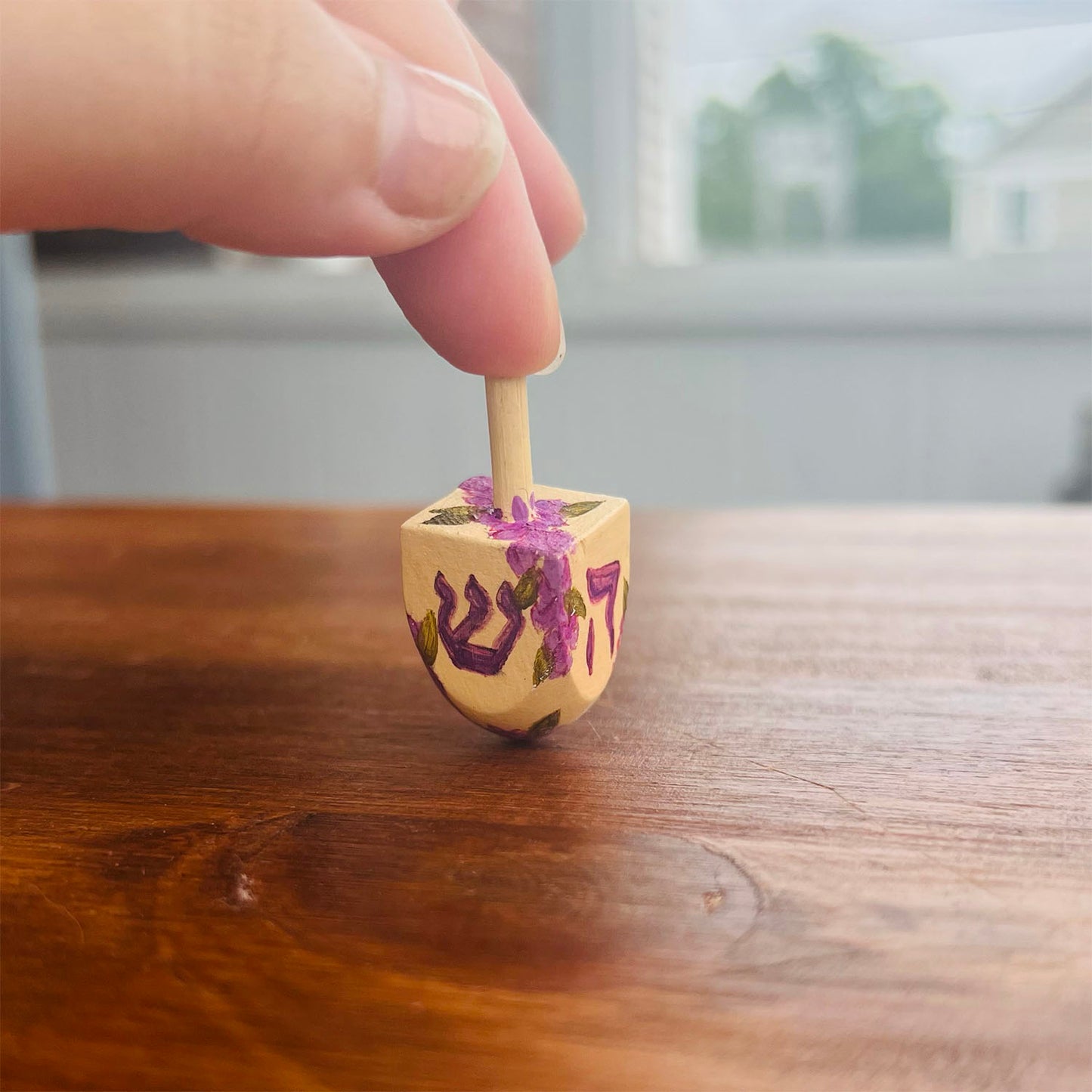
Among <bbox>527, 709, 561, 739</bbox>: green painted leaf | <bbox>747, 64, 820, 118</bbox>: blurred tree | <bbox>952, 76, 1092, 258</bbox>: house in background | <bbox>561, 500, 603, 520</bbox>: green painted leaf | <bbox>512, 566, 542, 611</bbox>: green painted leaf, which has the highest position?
<bbox>747, 64, 820, 118</bbox>: blurred tree

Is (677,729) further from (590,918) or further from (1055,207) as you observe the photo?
(1055,207)

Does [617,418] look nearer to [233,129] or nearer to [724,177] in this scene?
[724,177]

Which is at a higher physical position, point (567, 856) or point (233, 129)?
point (233, 129)

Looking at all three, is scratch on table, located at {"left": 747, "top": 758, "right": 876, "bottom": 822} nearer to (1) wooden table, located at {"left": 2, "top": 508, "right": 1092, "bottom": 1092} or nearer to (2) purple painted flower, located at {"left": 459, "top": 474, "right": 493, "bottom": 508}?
(1) wooden table, located at {"left": 2, "top": 508, "right": 1092, "bottom": 1092}

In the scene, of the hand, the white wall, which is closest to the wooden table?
the hand

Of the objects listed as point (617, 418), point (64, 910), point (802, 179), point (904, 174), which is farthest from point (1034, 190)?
point (64, 910)

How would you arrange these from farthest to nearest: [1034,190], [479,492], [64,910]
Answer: [1034,190] → [479,492] → [64,910]

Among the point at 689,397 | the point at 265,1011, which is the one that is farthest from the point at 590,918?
the point at 689,397

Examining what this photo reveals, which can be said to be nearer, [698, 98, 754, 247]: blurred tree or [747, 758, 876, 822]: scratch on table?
[747, 758, 876, 822]: scratch on table
